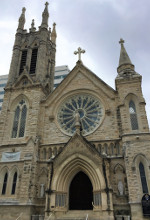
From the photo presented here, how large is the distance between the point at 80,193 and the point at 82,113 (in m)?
7.14

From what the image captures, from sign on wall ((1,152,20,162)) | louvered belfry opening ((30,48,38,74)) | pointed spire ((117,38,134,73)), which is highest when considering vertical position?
louvered belfry opening ((30,48,38,74))

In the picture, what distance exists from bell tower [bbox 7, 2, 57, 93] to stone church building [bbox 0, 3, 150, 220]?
0.17m

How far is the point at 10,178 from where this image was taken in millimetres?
17234

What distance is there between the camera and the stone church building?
14.5m

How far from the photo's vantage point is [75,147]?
52.5 ft

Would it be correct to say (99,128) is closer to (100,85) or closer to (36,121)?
(100,85)

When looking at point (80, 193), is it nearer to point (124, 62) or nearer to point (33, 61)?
point (124, 62)

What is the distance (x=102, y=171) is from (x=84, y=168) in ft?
5.14

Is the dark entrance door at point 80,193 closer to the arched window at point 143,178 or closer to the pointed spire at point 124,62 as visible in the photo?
the arched window at point 143,178

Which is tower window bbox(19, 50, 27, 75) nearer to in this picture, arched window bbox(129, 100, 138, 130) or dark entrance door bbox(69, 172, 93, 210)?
arched window bbox(129, 100, 138, 130)

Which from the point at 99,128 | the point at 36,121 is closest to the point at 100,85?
the point at 99,128

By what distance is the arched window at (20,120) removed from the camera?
19.7 metres

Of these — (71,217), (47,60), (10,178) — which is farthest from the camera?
(47,60)

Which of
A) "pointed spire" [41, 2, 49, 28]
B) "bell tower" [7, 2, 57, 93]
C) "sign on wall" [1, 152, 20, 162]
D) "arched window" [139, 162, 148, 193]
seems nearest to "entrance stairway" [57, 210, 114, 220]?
"arched window" [139, 162, 148, 193]
